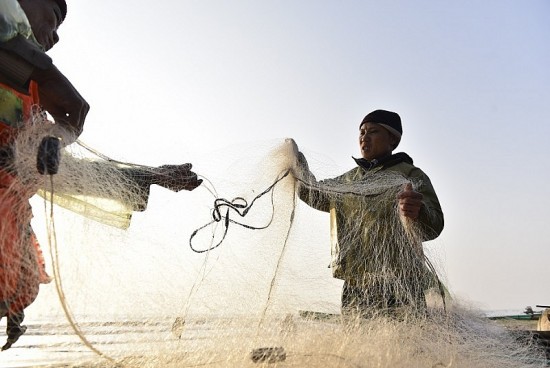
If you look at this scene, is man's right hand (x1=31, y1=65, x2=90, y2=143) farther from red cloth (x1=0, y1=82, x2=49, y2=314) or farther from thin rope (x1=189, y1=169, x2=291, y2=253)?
thin rope (x1=189, y1=169, x2=291, y2=253)

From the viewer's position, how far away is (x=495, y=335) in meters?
2.98

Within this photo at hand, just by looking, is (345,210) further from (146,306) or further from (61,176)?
(61,176)

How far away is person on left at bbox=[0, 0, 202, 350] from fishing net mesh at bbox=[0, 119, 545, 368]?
1 cm

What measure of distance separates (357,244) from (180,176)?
51.8 inches

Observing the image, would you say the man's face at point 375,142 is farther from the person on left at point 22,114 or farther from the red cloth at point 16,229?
the red cloth at point 16,229

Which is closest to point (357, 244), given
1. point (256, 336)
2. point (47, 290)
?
point (256, 336)

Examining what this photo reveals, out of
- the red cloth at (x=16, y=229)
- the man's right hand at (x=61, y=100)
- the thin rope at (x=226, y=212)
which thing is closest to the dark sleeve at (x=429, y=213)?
the thin rope at (x=226, y=212)

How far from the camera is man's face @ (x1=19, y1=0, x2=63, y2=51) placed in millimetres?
1921

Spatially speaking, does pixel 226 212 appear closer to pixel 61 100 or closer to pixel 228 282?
pixel 228 282

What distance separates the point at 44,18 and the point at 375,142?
7.73ft

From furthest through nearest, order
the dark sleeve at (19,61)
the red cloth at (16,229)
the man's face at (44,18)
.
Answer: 1. the man's face at (44,18)
2. the red cloth at (16,229)
3. the dark sleeve at (19,61)

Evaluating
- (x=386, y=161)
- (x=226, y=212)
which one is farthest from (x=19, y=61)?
(x=386, y=161)

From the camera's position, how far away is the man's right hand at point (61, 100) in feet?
5.63

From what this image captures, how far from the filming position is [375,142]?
359cm
